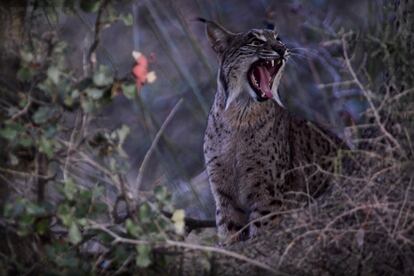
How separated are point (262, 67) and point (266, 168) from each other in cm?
65

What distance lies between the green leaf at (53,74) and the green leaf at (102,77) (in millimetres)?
146

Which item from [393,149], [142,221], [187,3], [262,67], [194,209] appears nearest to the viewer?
[142,221]

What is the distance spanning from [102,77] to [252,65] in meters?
2.77

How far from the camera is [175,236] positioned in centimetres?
503

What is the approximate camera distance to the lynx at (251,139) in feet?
24.3

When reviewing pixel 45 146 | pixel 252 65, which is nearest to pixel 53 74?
pixel 45 146

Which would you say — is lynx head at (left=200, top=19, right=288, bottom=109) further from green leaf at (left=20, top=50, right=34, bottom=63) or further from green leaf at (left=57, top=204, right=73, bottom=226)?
green leaf at (left=57, top=204, right=73, bottom=226)

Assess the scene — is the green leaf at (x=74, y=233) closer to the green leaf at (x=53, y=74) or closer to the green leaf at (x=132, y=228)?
the green leaf at (x=132, y=228)

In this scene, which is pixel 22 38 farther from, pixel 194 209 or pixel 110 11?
pixel 194 209

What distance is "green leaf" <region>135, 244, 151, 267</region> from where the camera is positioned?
15.6ft

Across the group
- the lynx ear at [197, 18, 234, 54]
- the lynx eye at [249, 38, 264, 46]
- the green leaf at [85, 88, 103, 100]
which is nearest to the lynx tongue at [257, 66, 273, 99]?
the lynx eye at [249, 38, 264, 46]

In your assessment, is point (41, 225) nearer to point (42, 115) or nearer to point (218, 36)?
point (42, 115)

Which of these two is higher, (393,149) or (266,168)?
(393,149)

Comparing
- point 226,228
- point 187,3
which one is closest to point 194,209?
point 226,228
